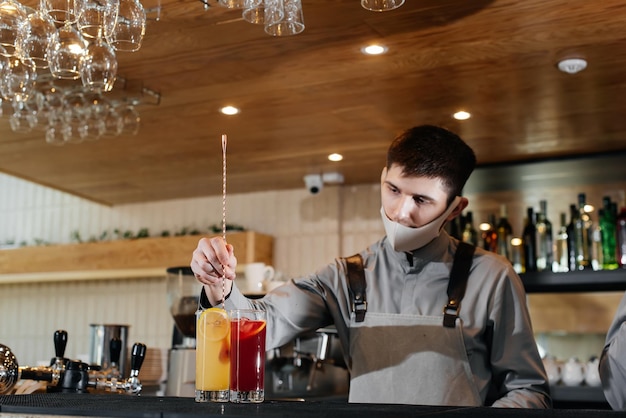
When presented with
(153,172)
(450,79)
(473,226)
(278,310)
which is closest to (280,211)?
(153,172)

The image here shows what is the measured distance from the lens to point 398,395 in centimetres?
207

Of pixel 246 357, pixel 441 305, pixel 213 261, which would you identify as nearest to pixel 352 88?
pixel 441 305

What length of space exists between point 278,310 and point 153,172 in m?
3.35

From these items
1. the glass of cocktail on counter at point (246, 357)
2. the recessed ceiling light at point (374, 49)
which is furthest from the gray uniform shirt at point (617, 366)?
the recessed ceiling light at point (374, 49)

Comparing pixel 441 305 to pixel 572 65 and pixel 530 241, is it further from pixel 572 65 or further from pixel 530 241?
pixel 530 241

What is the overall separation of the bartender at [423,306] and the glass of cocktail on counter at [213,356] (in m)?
0.54

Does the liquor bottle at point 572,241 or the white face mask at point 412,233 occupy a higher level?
the liquor bottle at point 572,241

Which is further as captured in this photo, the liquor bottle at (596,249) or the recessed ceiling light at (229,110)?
the liquor bottle at (596,249)

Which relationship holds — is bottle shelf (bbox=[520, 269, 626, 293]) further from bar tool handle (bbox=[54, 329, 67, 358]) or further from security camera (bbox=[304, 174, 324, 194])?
bar tool handle (bbox=[54, 329, 67, 358])

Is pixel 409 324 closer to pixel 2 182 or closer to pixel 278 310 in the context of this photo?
pixel 278 310

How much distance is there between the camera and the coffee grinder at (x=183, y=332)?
349 centimetres

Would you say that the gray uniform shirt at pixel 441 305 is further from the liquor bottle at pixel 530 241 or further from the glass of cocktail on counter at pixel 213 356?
the liquor bottle at pixel 530 241

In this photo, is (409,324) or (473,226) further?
(473,226)

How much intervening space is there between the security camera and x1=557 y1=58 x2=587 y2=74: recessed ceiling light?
7.50 ft
